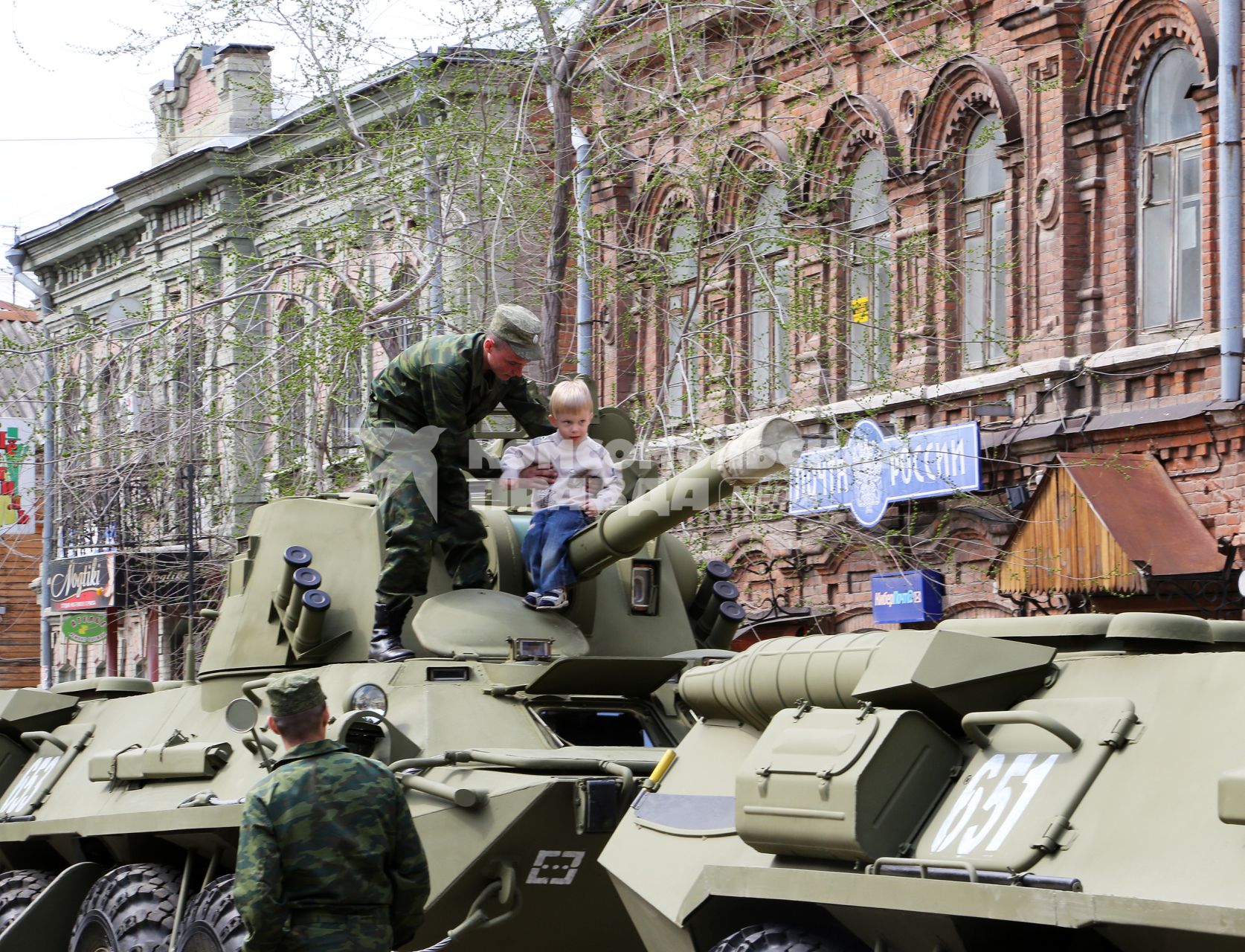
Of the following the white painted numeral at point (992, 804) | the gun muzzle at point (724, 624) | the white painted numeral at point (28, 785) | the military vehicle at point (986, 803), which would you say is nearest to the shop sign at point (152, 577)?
the white painted numeral at point (28, 785)

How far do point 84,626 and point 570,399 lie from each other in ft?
48.2

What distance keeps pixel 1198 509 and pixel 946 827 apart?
1027cm

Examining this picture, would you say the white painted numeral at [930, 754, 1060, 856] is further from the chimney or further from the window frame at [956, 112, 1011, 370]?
the chimney

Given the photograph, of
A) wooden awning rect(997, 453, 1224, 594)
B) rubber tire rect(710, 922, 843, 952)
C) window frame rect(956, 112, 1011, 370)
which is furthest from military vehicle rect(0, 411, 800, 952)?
window frame rect(956, 112, 1011, 370)

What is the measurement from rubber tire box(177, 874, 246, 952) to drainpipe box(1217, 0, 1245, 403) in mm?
8927

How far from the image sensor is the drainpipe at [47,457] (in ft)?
54.7

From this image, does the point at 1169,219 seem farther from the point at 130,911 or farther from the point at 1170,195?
the point at 130,911

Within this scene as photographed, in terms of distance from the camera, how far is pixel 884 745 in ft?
16.8

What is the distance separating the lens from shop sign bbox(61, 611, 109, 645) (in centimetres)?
2194

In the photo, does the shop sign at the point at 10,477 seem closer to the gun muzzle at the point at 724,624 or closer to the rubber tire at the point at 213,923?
the gun muzzle at the point at 724,624

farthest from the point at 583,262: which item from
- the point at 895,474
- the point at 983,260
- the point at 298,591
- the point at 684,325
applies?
the point at 298,591

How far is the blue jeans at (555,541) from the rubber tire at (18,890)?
9.27 feet

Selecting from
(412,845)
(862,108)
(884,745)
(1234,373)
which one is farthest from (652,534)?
(862,108)

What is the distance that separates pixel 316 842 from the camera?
19.4 feet
